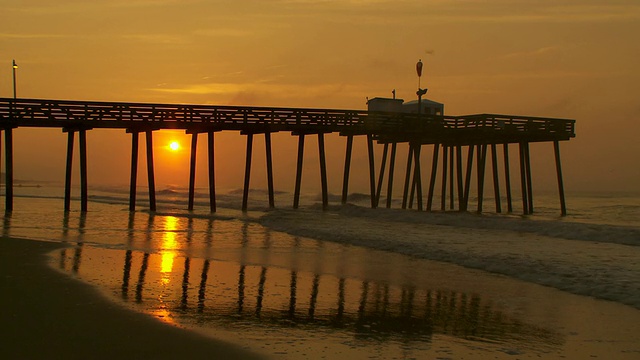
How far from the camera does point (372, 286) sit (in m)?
10.8

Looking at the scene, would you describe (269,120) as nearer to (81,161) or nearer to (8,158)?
(81,161)

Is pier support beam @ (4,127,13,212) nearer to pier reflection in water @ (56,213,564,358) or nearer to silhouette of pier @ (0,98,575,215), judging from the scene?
silhouette of pier @ (0,98,575,215)

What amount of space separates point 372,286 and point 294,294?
5.21ft

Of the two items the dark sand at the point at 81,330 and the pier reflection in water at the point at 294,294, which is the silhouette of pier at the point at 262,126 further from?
the dark sand at the point at 81,330

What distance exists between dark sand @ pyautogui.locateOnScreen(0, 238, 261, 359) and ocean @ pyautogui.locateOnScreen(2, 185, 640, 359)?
1.13 feet

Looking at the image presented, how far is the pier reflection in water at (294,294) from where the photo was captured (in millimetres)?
7672

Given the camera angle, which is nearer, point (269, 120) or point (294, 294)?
point (294, 294)

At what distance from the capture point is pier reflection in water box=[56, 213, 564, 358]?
7672 mm

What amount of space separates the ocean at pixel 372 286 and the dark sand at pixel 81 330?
13.5 inches

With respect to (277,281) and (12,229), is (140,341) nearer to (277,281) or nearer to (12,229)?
(277,281)

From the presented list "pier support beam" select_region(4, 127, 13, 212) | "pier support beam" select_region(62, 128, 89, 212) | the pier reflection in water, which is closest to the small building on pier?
"pier support beam" select_region(62, 128, 89, 212)

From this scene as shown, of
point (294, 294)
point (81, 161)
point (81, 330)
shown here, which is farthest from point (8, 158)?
point (81, 330)

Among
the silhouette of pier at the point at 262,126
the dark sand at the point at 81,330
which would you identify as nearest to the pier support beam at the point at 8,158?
the silhouette of pier at the point at 262,126

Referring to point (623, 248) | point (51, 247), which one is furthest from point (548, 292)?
point (51, 247)
